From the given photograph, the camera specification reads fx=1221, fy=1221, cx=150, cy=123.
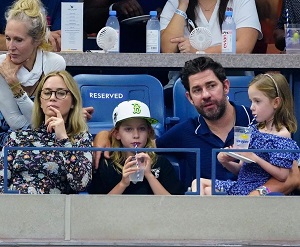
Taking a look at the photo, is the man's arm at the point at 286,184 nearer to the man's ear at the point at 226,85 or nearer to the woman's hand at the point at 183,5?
the man's ear at the point at 226,85

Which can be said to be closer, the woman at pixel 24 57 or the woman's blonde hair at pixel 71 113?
the woman's blonde hair at pixel 71 113

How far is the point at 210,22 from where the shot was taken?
9.37 metres

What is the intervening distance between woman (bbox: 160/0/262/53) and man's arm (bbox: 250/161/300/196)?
2035 millimetres

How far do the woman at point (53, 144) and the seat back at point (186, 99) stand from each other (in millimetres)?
1088

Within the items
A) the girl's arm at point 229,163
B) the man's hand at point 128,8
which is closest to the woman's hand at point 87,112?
the girl's arm at point 229,163

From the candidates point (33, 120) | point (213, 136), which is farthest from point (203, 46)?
point (33, 120)

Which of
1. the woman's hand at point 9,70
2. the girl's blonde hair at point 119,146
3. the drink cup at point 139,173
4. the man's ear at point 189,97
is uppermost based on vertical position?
the woman's hand at point 9,70

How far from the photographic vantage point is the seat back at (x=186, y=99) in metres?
8.51

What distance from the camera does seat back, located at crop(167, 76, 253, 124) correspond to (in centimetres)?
851

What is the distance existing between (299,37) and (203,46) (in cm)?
76

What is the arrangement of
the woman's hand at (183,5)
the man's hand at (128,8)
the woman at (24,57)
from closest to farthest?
the woman at (24,57), the woman's hand at (183,5), the man's hand at (128,8)

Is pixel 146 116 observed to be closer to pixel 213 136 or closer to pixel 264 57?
pixel 213 136

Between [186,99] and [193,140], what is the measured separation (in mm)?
670

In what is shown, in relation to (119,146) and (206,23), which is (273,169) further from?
(206,23)
